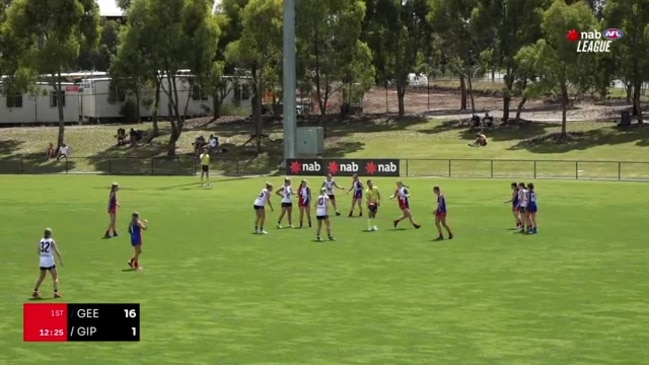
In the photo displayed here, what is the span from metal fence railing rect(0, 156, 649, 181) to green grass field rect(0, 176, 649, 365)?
20743 millimetres

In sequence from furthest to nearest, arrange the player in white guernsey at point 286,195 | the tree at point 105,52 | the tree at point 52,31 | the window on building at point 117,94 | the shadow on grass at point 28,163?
the tree at point 105,52 < the window on building at point 117,94 < the tree at point 52,31 < the shadow on grass at point 28,163 < the player in white guernsey at point 286,195

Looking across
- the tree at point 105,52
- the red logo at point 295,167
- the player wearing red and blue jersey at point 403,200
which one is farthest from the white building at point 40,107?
the player wearing red and blue jersey at point 403,200

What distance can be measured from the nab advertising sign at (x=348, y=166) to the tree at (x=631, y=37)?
968 inches

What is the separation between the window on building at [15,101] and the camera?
309 feet

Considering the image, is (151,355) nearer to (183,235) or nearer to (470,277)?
(470,277)

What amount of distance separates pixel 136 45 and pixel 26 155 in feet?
40.6

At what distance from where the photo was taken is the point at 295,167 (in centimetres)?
6931

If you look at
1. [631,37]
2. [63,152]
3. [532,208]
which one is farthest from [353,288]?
[631,37]

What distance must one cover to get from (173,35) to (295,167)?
18.8m

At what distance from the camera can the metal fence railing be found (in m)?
68.1

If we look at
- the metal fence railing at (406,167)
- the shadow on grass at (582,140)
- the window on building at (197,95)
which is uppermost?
the window on building at (197,95)

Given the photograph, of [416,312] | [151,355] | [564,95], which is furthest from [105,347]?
[564,95]

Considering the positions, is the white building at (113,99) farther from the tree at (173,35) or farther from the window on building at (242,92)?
the tree at (173,35)

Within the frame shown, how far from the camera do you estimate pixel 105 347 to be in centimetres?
2009
